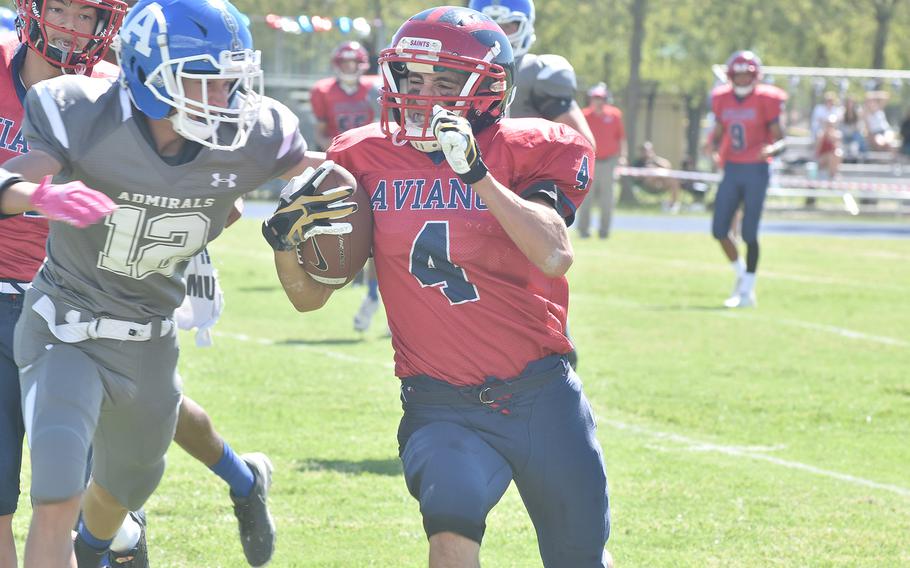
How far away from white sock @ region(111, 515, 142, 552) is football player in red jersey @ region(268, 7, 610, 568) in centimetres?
116

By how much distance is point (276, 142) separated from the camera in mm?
4070

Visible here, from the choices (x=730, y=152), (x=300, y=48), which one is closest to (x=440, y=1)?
(x=300, y=48)

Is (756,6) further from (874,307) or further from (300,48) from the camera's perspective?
(874,307)

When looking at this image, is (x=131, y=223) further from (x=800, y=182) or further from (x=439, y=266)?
(x=800, y=182)

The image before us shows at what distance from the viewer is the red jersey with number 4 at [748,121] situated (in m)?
12.2

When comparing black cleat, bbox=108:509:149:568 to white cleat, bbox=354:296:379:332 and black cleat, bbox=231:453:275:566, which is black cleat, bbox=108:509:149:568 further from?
white cleat, bbox=354:296:379:332

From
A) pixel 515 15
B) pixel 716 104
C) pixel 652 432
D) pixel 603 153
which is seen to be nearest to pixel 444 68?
pixel 515 15

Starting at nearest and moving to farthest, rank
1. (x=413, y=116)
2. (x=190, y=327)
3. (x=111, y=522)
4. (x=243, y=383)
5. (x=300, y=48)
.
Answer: (x=413, y=116)
(x=111, y=522)
(x=190, y=327)
(x=243, y=383)
(x=300, y=48)

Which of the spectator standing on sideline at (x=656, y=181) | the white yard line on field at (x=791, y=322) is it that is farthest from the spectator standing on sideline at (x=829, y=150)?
the white yard line on field at (x=791, y=322)

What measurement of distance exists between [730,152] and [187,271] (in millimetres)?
8553

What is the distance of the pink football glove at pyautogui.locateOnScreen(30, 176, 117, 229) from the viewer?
10.8 feet

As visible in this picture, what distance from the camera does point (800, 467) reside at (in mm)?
6469

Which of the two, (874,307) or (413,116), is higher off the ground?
(413,116)

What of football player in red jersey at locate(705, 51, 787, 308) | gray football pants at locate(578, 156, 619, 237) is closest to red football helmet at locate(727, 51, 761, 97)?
football player in red jersey at locate(705, 51, 787, 308)
